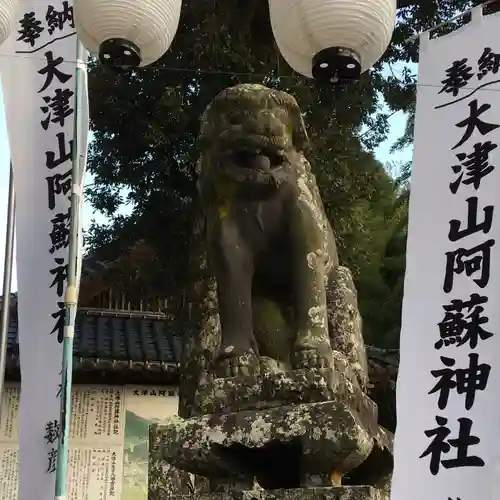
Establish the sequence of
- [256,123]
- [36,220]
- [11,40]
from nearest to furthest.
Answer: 1. [256,123]
2. [36,220]
3. [11,40]

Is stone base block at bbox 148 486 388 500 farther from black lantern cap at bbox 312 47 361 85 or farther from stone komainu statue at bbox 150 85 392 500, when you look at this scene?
black lantern cap at bbox 312 47 361 85

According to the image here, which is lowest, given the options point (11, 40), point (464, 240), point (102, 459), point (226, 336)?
point (102, 459)

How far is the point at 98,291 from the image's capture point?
9195mm

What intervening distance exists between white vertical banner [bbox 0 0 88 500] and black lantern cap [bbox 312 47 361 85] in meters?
2.05

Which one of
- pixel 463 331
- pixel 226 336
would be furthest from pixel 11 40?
pixel 463 331

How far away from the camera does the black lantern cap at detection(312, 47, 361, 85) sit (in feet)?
11.1

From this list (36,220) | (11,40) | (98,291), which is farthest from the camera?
(98,291)

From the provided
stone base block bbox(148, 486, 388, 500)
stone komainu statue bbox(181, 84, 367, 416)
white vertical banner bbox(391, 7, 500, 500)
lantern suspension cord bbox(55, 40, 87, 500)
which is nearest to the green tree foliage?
lantern suspension cord bbox(55, 40, 87, 500)

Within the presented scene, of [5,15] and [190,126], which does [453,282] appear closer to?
[5,15]

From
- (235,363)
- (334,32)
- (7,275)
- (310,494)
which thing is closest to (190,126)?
(7,275)

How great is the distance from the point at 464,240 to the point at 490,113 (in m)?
0.61

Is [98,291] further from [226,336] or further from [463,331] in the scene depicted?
[463,331]

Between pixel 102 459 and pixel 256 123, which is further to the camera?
pixel 102 459

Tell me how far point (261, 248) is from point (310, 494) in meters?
1.17
